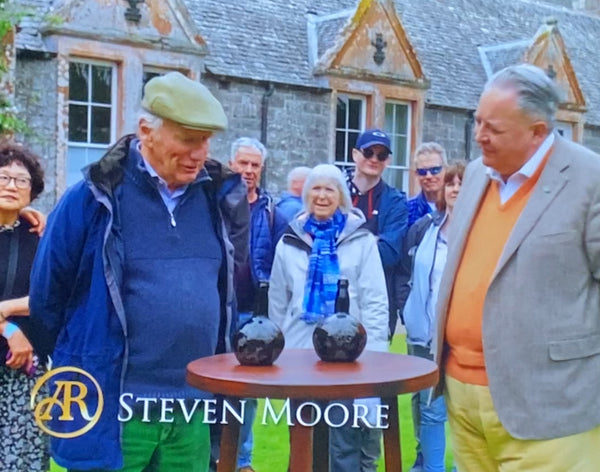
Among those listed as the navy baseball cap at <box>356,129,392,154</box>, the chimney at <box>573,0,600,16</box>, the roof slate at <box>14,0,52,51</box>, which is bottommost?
the navy baseball cap at <box>356,129,392,154</box>

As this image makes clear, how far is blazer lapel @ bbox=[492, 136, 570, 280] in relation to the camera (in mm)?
2600

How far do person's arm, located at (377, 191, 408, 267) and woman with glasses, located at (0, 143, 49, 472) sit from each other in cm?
180

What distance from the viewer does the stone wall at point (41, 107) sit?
9055 mm

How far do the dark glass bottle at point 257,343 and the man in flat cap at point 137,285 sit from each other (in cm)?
10

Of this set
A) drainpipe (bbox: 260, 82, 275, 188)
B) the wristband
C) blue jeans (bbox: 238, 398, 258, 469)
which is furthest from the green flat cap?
drainpipe (bbox: 260, 82, 275, 188)

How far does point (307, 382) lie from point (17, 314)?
4.67 ft

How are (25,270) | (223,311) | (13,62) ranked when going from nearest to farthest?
(223,311), (25,270), (13,62)

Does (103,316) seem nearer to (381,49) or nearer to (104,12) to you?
(104,12)

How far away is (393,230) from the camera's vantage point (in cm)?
484

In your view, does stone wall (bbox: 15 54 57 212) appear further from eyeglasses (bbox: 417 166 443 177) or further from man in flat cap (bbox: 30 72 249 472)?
man in flat cap (bbox: 30 72 249 472)

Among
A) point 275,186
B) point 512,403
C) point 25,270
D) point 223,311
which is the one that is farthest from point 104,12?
point 512,403

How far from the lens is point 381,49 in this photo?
39.7 ft

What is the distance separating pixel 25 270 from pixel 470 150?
10258mm

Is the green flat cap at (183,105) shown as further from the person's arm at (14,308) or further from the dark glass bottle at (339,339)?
the person's arm at (14,308)
